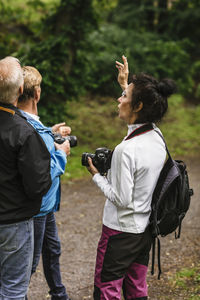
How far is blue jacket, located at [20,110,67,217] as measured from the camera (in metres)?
2.64

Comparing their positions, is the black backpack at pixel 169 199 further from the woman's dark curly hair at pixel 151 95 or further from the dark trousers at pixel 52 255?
the dark trousers at pixel 52 255

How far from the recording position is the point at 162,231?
2703 millimetres

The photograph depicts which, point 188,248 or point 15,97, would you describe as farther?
point 188,248

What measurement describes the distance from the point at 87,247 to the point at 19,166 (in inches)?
122

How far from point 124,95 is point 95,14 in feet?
21.6

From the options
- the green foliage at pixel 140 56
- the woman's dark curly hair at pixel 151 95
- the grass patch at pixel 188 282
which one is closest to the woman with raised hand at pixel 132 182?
the woman's dark curly hair at pixel 151 95

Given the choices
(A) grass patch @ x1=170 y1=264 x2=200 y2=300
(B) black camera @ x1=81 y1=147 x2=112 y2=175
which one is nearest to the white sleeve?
(B) black camera @ x1=81 y1=147 x2=112 y2=175

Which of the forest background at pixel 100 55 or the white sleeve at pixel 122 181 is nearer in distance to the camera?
the white sleeve at pixel 122 181

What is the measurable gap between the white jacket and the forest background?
5.71 metres

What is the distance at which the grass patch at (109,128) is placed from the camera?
9.75 m

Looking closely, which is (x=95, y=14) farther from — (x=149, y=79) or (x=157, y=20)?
(x=157, y=20)

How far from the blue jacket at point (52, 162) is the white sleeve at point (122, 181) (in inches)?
15.4

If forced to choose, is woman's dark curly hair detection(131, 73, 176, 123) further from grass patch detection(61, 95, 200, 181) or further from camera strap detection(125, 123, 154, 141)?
grass patch detection(61, 95, 200, 181)

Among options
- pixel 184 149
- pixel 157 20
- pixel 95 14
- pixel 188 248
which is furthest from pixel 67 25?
pixel 157 20
